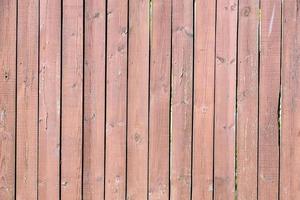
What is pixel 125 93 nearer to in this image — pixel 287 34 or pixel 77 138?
pixel 77 138

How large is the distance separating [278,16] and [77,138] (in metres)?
1.34

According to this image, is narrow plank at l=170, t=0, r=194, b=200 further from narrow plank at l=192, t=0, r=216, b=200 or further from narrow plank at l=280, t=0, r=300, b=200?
narrow plank at l=280, t=0, r=300, b=200

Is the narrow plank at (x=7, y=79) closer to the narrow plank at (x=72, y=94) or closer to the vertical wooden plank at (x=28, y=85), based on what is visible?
the vertical wooden plank at (x=28, y=85)

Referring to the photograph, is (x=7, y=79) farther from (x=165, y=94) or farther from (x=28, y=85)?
(x=165, y=94)

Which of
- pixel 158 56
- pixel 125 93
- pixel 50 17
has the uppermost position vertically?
pixel 50 17

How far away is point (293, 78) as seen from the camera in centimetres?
328

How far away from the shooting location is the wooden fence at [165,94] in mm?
3285

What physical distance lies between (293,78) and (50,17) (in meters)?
1.43

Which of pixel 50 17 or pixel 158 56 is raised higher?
pixel 50 17

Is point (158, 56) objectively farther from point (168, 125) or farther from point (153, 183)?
point (153, 183)

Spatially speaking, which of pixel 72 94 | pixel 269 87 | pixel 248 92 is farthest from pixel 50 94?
pixel 269 87

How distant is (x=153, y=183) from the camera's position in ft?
10.8

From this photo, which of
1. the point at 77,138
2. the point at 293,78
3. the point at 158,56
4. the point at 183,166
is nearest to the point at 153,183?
the point at 183,166

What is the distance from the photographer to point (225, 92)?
329 centimetres
